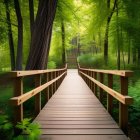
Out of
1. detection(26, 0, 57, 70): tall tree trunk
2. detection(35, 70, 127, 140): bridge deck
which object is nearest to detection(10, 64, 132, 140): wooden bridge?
detection(35, 70, 127, 140): bridge deck

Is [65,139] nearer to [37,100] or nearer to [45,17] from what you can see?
[37,100]

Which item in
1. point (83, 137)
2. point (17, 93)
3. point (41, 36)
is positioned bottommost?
point (83, 137)

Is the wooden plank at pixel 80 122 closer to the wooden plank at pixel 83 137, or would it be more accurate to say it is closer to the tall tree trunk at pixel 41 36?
the wooden plank at pixel 83 137

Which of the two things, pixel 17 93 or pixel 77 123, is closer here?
pixel 17 93

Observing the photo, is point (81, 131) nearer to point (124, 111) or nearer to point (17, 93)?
point (124, 111)

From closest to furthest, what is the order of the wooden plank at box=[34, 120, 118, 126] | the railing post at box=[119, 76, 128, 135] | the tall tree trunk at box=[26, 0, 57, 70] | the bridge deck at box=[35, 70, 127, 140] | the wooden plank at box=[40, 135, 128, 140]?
1. the wooden plank at box=[40, 135, 128, 140]
2. the bridge deck at box=[35, 70, 127, 140]
3. the railing post at box=[119, 76, 128, 135]
4. the wooden plank at box=[34, 120, 118, 126]
5. the tall tree trunk at box=[26, 0, 57, 70]

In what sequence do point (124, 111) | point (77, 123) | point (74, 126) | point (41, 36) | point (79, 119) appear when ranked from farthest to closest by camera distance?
point (41, 36) → point (79, 119) → point (77, 123) → point (74, 126) → point (124, 111)

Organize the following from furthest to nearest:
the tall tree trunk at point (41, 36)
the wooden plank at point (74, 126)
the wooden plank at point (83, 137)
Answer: the tall tree trunk at point (41, 36)
the wooden plank at point (74, 126)
the wooden plank at point (83, 137)

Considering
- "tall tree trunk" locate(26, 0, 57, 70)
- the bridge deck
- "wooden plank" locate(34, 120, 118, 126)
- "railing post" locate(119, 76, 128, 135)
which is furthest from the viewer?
"tall tree trunk" locate(26, 0, 57, 70)

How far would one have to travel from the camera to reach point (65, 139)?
181 inches

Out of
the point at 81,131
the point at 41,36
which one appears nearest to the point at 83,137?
the point at 81,131

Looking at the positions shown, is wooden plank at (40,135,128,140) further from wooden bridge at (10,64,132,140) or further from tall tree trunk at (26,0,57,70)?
tall tree trunk at (26,0,57,70)

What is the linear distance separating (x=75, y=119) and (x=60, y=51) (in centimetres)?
3115

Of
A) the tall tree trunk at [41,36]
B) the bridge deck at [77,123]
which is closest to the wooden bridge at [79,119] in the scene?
the bridge deck at [77,123]
